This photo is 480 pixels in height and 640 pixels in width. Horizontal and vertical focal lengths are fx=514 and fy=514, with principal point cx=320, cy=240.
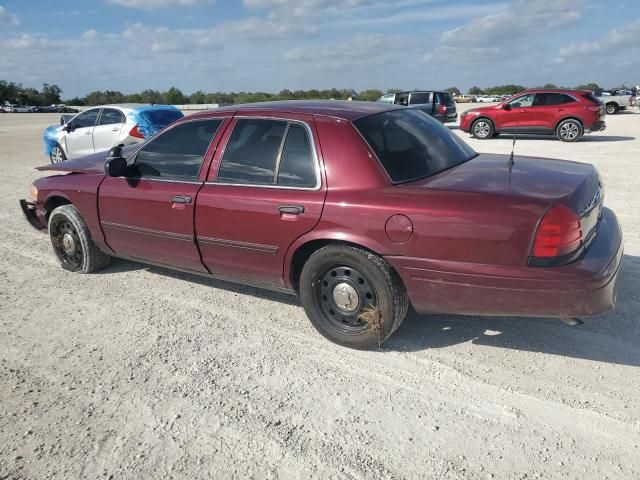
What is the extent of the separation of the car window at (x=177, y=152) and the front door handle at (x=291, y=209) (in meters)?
0.90

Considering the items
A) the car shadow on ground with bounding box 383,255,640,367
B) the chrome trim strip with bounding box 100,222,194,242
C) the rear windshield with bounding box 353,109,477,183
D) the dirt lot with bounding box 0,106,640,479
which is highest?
the rear windshield with bounding box 353,109,477,183

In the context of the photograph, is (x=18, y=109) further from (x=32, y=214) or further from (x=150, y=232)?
(x=150, y=232)

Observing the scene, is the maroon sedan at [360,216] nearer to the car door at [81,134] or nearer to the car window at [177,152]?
the car window at [177,152]

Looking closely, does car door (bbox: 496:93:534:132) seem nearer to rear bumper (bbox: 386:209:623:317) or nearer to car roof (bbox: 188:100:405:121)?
car roof (bbox: 188:100:405:121)

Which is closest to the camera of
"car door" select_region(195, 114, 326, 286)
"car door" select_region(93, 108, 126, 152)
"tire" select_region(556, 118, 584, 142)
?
"car door" select_region(195, 114, 326, 286)

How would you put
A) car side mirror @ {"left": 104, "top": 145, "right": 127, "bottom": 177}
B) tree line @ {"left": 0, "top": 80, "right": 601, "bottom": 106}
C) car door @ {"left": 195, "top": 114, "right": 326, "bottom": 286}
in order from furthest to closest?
tree line @ {"left": 0, "top": 80, "right": 601, "bottom": 106}
car side mirror @ {"left": 104, "top": 145, "right": 127, "bottom": 177}
car door @ {"left": 195, "top": 114, "right": 326, "bottom": 286}

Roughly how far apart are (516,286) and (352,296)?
1.03 meters

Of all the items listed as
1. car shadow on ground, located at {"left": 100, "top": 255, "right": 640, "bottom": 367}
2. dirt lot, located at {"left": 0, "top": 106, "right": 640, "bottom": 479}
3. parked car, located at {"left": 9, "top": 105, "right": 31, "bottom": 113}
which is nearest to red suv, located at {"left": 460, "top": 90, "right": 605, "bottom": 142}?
dirt lot, located at {"left": 0, "top": 106, "right": 640, "bottom": 479}

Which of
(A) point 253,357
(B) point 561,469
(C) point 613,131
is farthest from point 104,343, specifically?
(C) point 613,131

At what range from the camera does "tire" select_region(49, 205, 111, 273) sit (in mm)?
4859

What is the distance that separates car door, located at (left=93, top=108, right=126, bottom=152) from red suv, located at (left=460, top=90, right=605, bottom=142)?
1142 cm

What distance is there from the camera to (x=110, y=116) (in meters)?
11.1

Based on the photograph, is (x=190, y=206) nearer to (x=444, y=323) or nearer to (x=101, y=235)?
(x=101, y=235)

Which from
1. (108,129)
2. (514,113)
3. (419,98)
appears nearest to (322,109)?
(108,129)
